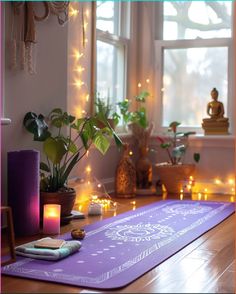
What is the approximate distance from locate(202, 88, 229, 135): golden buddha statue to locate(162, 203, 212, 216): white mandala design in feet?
3.49

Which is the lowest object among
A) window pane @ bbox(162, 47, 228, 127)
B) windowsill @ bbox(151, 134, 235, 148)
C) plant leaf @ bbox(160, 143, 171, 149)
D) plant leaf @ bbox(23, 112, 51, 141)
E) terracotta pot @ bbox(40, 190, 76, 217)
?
terracotta pot @ bbox(40, 190, 76, 217)

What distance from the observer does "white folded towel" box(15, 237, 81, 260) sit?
2531 mm

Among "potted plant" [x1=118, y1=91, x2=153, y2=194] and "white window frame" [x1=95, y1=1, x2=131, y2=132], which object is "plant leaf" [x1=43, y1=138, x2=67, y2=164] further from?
"white window frame" [x1=95, y1=1, x2=131, y2=132]

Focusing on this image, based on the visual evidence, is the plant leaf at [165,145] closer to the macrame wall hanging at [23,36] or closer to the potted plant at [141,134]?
the potted plant at [141,134]

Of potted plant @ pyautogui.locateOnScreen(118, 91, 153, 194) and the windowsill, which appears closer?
potted plant @ pyautogui.locateOnScreen(118, 91, 153, 194)

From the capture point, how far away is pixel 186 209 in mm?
4023

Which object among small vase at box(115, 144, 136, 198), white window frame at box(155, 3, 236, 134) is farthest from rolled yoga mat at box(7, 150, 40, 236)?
white window frame at box(155, 3, 236, 134)

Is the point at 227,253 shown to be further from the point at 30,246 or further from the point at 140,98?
the point at 140,98

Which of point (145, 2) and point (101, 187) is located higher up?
point (145, 2)

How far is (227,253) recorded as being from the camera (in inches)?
108

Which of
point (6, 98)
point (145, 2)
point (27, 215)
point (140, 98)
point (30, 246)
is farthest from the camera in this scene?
point (145, 2)

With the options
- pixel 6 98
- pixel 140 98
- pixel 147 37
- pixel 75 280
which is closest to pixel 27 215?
pixel 6 98

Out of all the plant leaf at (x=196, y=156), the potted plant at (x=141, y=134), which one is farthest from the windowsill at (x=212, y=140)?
the potted plant at (x=141, y=134)

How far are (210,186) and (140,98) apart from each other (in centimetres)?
106
